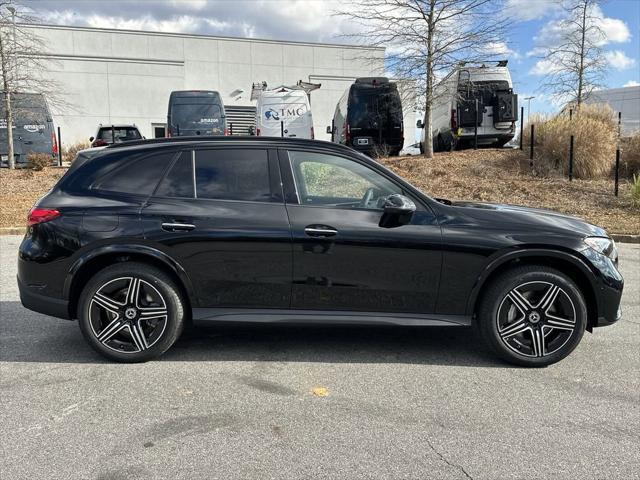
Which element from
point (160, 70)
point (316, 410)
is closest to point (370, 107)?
point (316, 410)

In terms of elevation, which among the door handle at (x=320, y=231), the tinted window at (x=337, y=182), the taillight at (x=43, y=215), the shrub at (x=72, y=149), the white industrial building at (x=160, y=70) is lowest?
the door handle at (x=320, y=231)

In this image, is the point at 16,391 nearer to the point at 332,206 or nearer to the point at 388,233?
the point at 332,206

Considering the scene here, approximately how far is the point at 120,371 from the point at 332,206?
2061 millimetres

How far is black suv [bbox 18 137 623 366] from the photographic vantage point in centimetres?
414

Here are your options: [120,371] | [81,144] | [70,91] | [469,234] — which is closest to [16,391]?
[120,371]

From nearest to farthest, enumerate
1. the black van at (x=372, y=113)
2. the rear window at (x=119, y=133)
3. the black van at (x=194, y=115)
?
the black van at (x=194, y=115), the black van at (x=372, y=113), the rear window at (x=119, y=133)

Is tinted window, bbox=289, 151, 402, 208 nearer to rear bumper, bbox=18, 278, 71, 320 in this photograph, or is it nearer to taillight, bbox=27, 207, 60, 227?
taillight, bbox=27, 207, 60, 227

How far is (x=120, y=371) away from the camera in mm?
4164

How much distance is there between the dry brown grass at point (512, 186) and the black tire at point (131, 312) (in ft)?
33.4

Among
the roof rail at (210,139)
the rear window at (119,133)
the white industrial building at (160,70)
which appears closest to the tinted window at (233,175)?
the roof rail at (210,139)

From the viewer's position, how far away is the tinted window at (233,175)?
430 centimetres

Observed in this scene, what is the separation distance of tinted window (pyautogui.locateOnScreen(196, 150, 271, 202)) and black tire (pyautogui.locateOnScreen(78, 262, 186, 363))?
2.56 ft

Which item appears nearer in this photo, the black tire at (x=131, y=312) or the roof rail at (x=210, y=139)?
the black tire at (x=131, y=312)

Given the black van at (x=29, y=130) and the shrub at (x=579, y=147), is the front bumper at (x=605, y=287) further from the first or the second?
the black van at (x=29, y=130)
